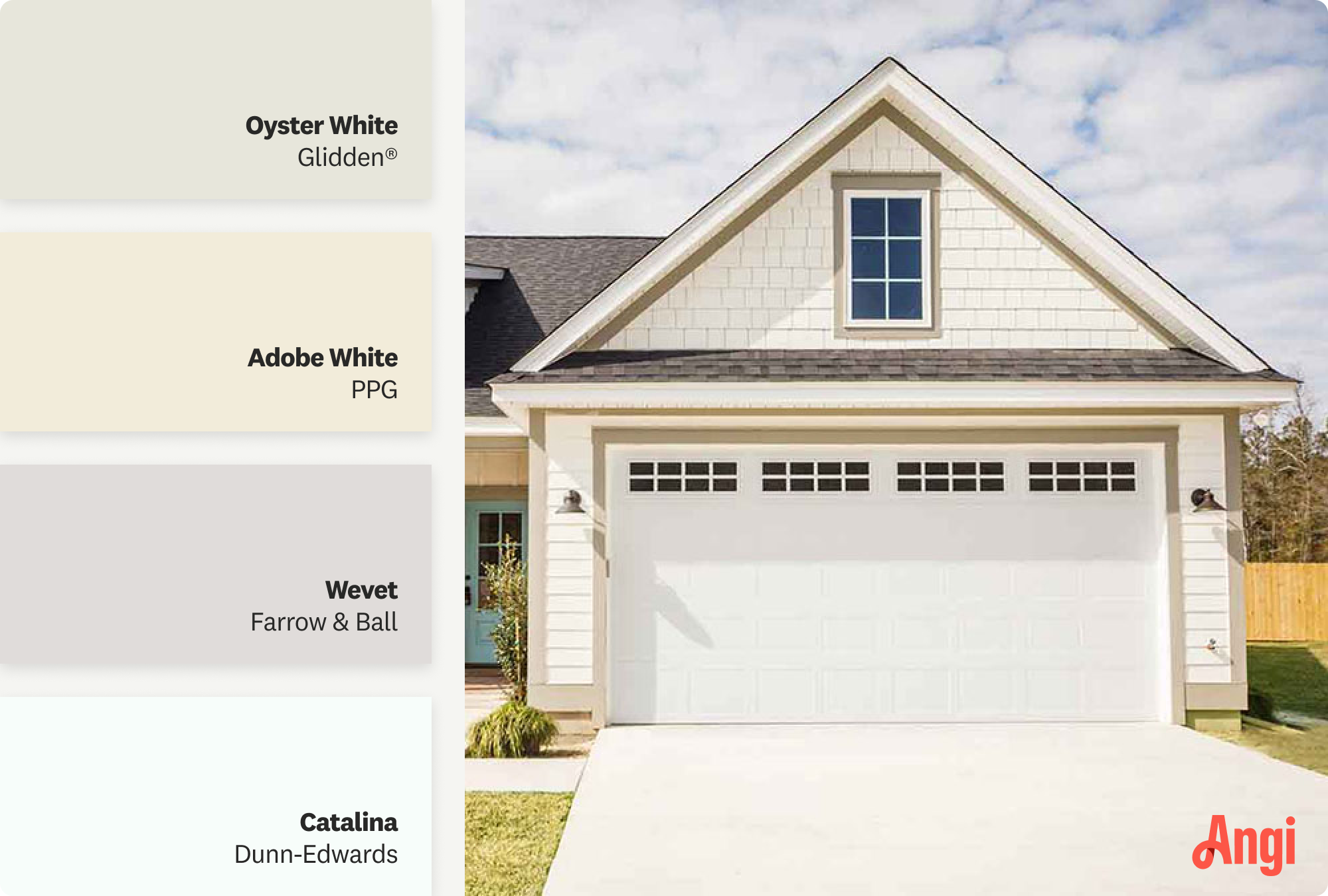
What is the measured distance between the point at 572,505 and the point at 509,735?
2.01 metres

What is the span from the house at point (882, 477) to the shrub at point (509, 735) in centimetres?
67

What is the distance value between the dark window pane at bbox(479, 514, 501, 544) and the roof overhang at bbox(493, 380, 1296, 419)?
4.22 m

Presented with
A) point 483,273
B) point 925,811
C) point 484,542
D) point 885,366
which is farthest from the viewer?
point 483,273

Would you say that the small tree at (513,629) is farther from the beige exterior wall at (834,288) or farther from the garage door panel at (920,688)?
the garage door panel at (920,688)

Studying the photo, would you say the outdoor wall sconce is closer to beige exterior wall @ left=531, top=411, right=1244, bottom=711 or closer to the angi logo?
beige exterior wall @ left=531, top=411, right=1244, bottom=711

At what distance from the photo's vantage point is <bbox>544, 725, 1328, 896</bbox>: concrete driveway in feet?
16.7

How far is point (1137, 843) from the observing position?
5.64 m

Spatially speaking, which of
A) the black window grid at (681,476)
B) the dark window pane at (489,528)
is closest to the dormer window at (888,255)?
the black window grid at (681,476)

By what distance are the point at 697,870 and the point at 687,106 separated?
3.71 metres

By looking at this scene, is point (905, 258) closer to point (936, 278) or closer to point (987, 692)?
point (936, 278)

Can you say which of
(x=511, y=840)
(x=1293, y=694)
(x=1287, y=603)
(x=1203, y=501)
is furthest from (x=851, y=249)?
(x=1287, y=603)

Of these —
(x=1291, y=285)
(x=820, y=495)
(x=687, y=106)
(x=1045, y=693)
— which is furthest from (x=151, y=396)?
(x=1291, y=285)

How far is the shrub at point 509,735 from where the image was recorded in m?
8.08

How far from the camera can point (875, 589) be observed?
30.1ft
